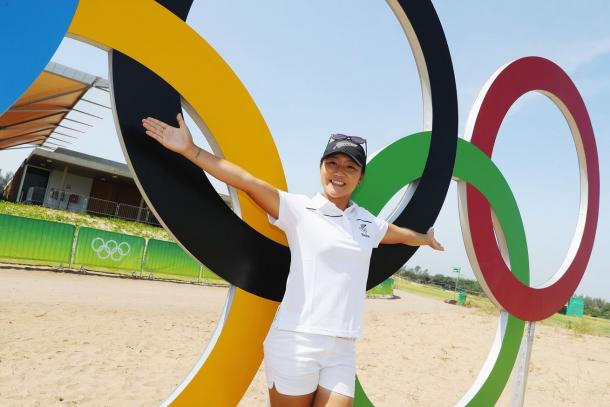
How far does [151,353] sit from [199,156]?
16.4 feet

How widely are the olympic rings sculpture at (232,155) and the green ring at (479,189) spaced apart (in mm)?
13

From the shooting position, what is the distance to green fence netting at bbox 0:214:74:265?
10570 mm

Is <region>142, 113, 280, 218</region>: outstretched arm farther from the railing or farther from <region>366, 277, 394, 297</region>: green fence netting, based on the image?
the railing

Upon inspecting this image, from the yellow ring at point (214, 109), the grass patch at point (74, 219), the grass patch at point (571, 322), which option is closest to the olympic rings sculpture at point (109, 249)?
the grass patch at point (74, 219)

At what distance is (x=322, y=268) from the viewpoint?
1.83 metres

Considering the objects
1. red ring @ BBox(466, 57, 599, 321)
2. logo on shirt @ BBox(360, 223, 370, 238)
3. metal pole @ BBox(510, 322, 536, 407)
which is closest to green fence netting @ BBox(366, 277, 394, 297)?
red ring @ BBox(466, 57, 599, 321)

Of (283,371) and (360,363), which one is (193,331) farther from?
(283,371)

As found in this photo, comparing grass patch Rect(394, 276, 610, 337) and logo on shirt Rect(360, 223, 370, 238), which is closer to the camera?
logo on shirt Rect(360, 223, 370, 238)

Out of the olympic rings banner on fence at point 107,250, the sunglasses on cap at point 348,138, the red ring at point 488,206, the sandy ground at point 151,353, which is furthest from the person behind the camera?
the olympic rings banner on fence at point 107,250

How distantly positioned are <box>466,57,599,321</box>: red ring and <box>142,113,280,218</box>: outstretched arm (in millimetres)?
2580

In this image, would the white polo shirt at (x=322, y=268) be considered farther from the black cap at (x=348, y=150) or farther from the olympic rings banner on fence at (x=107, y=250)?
the olympic rings banner on fence at (x=107, y=250)

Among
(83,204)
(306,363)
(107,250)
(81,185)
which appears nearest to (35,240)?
(107,250)

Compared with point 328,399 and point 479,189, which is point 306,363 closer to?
point 328,399

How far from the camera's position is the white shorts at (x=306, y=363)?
170cm
